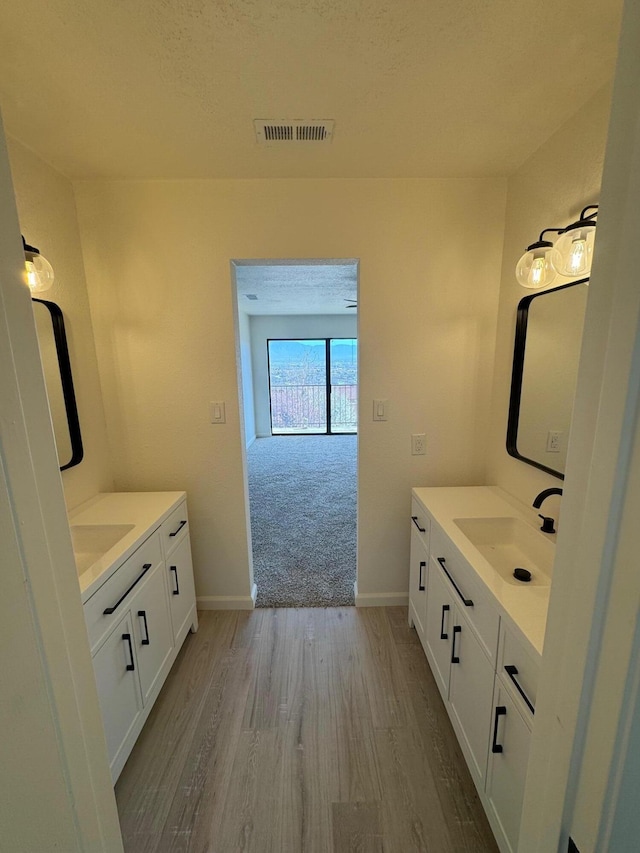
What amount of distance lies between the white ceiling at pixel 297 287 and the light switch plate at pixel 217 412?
811 millimetres

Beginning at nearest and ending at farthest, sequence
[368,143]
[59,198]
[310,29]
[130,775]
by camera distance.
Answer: [310,29] < [130,775] < [368,143] < [59,198]

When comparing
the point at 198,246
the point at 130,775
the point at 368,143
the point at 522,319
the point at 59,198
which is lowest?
the point at 130,775

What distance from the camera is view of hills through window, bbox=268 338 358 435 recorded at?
7.09 metres

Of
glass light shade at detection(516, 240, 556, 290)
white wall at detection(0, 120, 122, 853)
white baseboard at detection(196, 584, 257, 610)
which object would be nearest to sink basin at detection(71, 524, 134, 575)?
white baseboard at detection(196, 584, 257, 610)

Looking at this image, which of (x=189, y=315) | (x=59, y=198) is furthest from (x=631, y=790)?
(x=59, y=198)

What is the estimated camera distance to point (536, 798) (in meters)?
0.54

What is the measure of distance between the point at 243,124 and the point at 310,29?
481 mm

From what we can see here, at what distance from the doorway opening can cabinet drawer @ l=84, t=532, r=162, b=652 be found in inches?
28.3

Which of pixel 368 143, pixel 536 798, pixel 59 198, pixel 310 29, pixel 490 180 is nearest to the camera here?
pixel 536 798

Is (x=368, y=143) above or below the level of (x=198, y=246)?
above

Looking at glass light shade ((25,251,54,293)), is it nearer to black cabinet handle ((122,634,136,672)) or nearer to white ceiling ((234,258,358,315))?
white ceiling ((234,258,358,315))

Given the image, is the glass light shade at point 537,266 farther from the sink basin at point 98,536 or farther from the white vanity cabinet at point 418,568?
the sink basin at point 98,536

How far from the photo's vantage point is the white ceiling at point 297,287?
11.6 feet

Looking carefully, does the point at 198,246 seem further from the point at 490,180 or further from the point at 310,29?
the point at 490,180
